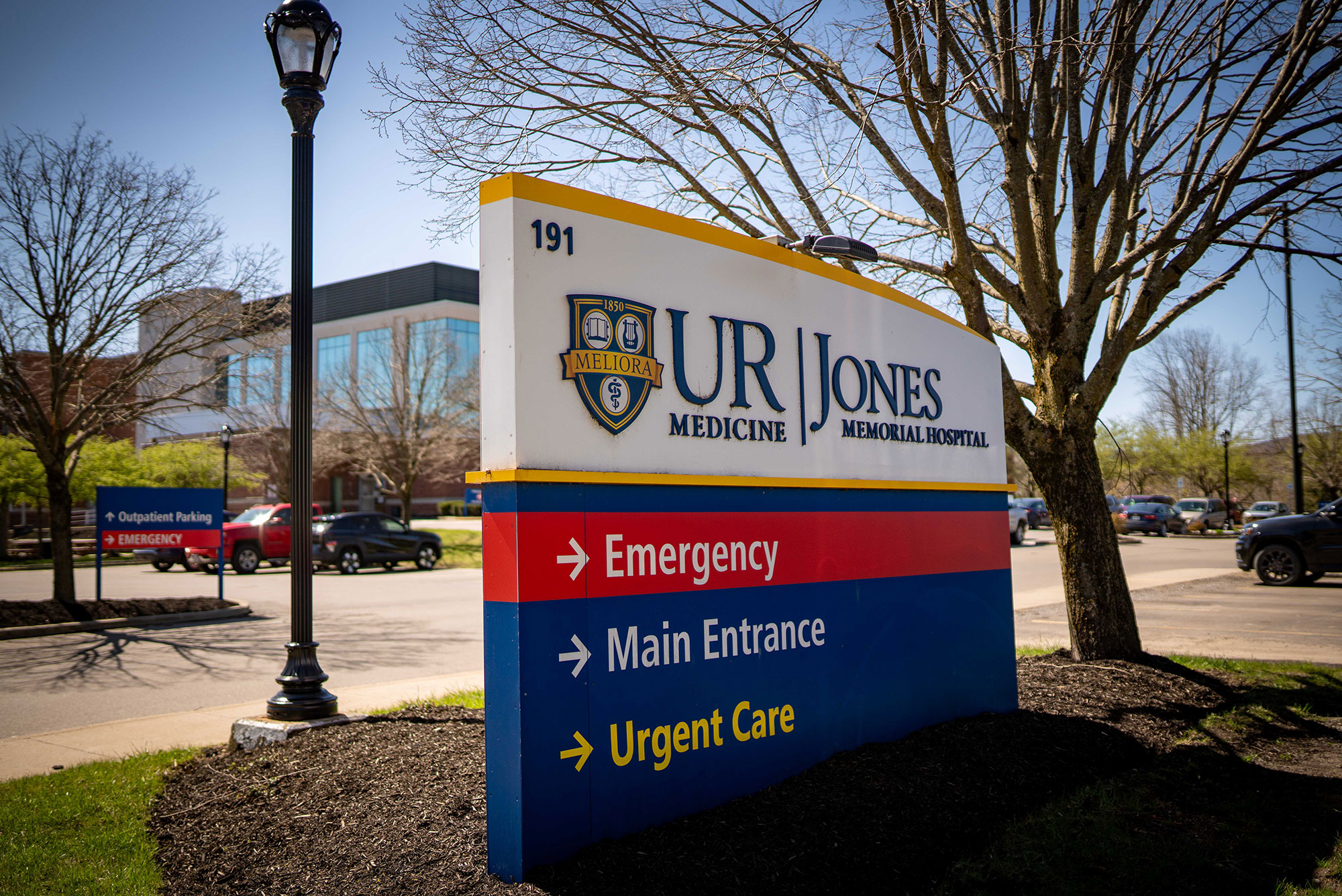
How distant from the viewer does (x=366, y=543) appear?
23.9 metres

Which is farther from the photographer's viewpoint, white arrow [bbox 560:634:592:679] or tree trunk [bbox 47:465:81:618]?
tree trunk [bbox 47:465:81:618]

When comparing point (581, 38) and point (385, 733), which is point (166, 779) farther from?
point (581, 38)

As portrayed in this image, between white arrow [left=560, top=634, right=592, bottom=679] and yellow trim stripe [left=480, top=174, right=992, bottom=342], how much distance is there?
1.80 m

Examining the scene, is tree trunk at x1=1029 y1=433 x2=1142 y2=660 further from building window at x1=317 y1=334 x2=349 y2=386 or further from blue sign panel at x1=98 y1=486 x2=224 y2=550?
building window at x1=317 y1=334 x2=349 y2=386

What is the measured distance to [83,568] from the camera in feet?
84.1

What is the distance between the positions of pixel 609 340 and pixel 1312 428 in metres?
55.2

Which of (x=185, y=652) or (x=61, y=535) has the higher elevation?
(x=61, y=535)

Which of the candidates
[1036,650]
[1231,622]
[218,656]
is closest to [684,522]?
[1036,650]

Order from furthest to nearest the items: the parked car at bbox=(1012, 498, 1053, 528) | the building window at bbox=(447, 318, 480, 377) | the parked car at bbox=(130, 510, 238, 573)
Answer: the building window at bbox=(447, 318, 480, 377)
the parked car at bbox=(1012, 498, 1053, 528)
the parked car at bbox=(130, 510, 238, 573)

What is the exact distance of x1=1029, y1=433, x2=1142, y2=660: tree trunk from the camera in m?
7.49

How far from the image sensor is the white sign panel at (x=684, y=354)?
11.4ft

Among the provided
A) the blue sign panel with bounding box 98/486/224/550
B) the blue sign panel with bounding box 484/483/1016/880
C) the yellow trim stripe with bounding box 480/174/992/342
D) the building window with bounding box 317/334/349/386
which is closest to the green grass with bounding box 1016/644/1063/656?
the blue sign panel with bounding box 484/483/1016/880

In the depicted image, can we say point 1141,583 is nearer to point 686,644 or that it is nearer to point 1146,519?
point 686,644

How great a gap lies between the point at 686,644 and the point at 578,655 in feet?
2.01
